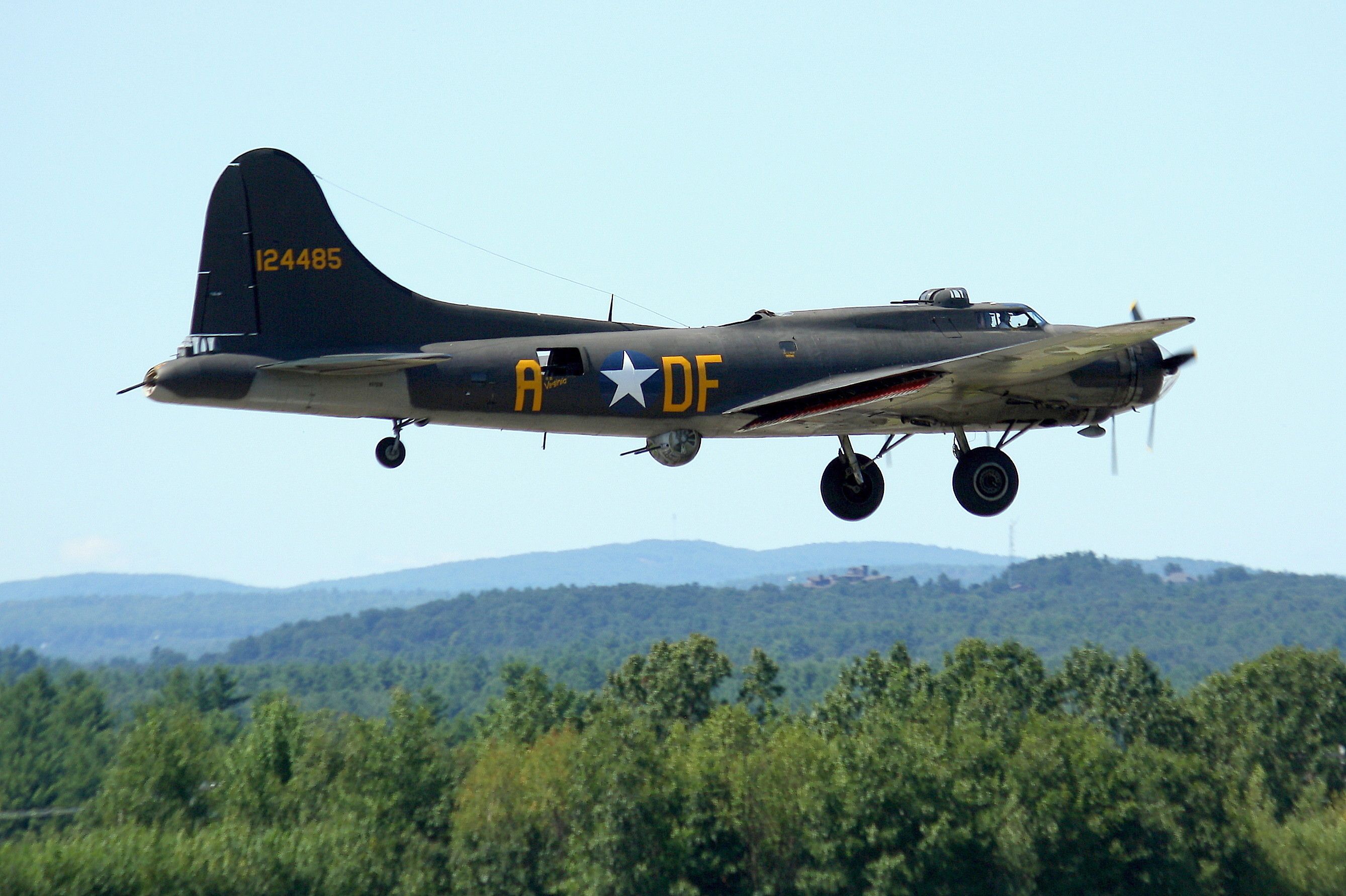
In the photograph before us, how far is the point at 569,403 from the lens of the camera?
2450 cm

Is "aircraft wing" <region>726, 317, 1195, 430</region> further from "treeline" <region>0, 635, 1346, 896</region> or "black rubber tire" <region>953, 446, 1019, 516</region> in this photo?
"treeline" <region>0, 635, 1346, 896</region>

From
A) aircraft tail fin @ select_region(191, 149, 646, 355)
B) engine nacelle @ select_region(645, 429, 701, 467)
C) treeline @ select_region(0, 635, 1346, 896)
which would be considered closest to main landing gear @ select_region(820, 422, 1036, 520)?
engine nacelle @ select_region(645, 429, 701, 467)

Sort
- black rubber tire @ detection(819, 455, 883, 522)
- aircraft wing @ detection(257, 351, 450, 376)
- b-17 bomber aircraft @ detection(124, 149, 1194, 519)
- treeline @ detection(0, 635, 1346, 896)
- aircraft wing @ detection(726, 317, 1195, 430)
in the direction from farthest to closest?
treeline @ detection(0, 635, 1346, 896)
black rubber tire @ detection(819, 455, 883, 522)
aircraft wing @ detection(726, 317, 1195, 430)
b-17 bomber aircraft @ detection(124, 149, 1194, 519)
aircraft wing @ detection(257, 351, 450, 376)

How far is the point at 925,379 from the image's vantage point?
25578mm

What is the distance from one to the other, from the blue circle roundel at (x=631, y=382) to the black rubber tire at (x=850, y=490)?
5.84 m

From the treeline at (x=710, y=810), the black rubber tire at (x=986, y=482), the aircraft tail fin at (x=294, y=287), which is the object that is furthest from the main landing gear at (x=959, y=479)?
the treeline at (x=710, y=810)

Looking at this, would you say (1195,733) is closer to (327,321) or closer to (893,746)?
(893,746)

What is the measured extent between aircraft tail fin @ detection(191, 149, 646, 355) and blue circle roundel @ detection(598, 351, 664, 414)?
1.66 m

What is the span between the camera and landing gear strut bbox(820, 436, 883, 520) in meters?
29.3

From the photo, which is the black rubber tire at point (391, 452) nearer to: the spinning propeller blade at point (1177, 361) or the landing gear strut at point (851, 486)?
the landing gear strut at point (851, 486)

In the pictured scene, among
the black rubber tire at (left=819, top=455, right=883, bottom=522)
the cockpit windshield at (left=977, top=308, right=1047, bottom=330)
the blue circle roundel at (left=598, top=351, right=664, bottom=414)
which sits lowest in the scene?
the black rubber tire at (left=819, top=455, right=883, bottom=522)

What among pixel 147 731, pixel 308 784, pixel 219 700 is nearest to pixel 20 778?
pixel 219 700

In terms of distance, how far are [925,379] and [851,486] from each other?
4443 mm

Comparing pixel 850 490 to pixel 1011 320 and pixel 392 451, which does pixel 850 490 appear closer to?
pixel 1011 320
